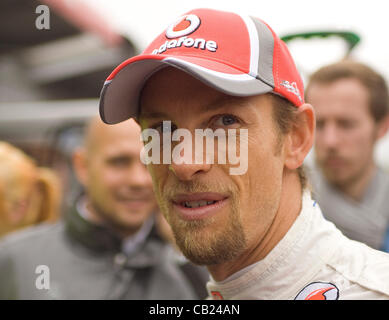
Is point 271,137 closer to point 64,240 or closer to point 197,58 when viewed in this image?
point 197,58

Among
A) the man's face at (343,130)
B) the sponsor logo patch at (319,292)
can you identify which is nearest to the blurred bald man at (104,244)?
the man's face at (343,130)

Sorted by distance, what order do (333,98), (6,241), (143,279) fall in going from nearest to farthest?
(333,98) → (143,279) → (6,241)

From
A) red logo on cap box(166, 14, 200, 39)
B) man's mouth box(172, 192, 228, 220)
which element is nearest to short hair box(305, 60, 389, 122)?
red logo on cap box(166, 14, 200, 39)

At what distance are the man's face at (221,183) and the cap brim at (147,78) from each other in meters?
0.06

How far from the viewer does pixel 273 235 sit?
1087mm

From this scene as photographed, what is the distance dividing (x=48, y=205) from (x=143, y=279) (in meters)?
0.99

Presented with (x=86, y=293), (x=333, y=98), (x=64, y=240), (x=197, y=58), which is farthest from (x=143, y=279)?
(x=197, y=58)

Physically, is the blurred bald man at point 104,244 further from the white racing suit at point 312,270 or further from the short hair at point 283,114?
the short hair at point 283,114

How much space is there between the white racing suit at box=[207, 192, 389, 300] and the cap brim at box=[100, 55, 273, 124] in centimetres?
35

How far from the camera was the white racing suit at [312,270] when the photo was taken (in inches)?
36.8

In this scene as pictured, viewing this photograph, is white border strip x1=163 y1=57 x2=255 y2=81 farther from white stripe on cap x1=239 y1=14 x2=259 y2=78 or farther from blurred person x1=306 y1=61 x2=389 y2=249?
blurred person x1=306 y1=61 x2=389 y2=249

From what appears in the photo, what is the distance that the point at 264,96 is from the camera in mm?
1031

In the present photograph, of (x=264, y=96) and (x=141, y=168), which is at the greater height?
(x=264, y=96)
